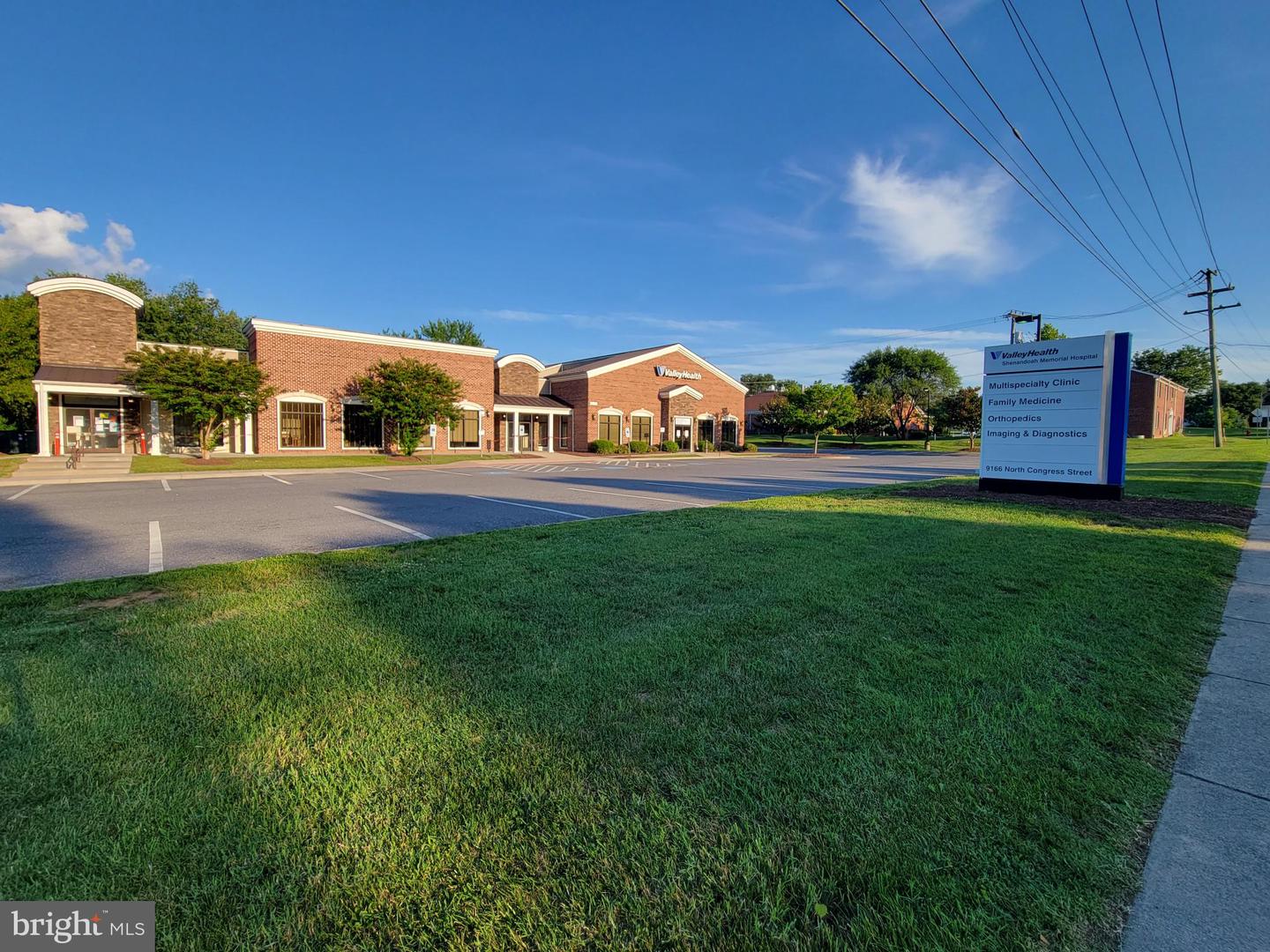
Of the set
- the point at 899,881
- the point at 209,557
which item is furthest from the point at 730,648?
the point at 209,557

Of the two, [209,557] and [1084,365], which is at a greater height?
[1084,365]

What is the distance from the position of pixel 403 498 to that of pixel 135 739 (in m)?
9.83

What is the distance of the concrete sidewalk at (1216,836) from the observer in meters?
1.68

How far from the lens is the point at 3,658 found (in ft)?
11.3

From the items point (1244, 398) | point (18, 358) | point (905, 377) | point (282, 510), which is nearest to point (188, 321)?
point (18, 358)

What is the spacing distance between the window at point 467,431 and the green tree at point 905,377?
49.3 metres

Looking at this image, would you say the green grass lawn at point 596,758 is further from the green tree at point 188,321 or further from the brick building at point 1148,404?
the brick building at point 1148,404

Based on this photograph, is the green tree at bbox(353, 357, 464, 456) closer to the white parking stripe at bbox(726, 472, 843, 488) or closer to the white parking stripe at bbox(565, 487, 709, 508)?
the white parking stripe at bbox(726, 472, 843, 488)

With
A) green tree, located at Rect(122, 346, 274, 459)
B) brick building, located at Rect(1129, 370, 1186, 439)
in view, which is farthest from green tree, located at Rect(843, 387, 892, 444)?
green tree, located at Rect(122, 346, 274, 459)

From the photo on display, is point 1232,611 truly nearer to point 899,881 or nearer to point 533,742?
point 899,881

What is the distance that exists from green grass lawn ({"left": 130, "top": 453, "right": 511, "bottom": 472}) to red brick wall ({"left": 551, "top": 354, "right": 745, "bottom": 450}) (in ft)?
35.7

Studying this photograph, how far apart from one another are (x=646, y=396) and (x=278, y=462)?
950 inches

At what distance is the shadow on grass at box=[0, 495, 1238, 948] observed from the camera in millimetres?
1736

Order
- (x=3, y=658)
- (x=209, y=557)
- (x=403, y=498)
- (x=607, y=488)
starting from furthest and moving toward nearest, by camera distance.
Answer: (x=607, y=488) < (x=403, y=498) < (x=209, y=557) < (x=3, y=658)
